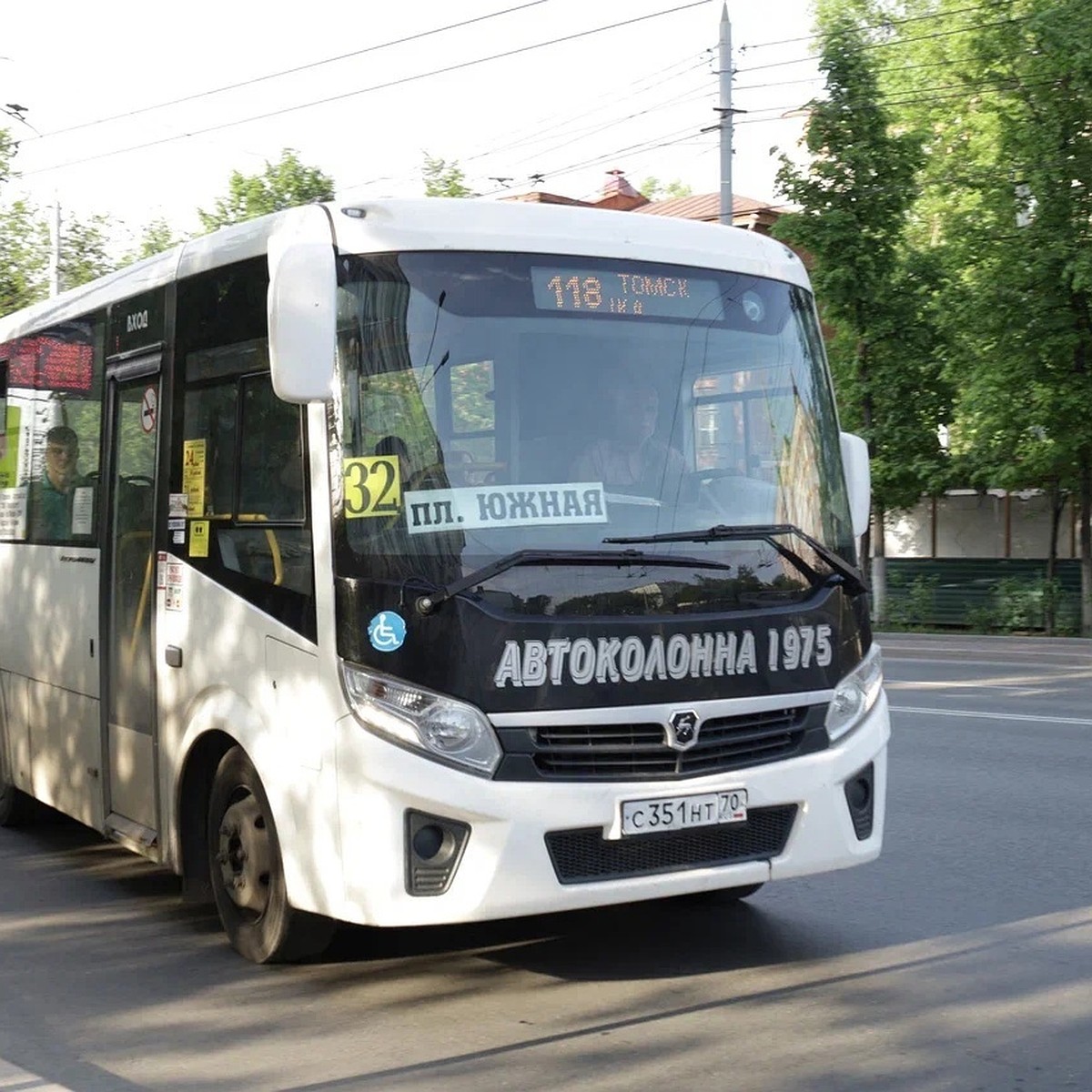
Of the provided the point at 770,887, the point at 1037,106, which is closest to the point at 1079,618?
the point at 1037,106

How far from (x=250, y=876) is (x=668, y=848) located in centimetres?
153

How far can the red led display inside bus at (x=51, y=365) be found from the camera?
770 centimetres

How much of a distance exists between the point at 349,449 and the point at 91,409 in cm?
257

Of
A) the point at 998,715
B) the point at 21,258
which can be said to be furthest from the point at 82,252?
the point at 998,715

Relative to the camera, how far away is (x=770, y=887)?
7086 millimetres

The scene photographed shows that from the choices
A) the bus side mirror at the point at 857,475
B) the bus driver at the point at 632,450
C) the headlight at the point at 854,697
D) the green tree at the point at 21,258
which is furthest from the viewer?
the green tree at the point at 21,258

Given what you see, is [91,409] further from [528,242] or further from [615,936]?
[615,936]

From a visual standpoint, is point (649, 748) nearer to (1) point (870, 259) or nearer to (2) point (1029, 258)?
(2) point (1029, 258)

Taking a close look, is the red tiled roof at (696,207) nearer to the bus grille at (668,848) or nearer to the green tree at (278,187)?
the green tree at (278,187)

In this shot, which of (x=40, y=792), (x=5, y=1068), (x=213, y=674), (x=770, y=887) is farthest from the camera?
(x=40, y=792)

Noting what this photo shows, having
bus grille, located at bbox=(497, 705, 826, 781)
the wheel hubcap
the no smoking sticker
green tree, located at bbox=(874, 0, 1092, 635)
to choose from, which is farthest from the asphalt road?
green tree, located at bbox=(874, 0, 1092, 635)

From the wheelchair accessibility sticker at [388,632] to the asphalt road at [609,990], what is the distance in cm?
119

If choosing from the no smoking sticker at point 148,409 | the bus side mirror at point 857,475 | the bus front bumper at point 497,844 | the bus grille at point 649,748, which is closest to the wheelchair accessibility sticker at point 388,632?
the bus front bumper at point 497,844

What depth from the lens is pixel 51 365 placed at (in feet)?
26.9
